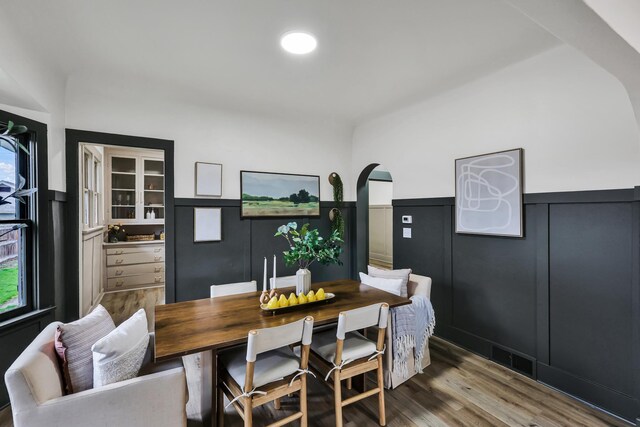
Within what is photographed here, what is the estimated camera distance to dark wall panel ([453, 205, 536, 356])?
8.32 feet

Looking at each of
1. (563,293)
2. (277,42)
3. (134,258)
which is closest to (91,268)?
(134,258)

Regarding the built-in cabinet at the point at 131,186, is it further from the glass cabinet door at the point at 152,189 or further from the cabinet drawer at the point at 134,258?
the cabinet drawer at the point at 134,258

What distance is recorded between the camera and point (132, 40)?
7.14 feet

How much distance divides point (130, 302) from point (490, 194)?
4.93m

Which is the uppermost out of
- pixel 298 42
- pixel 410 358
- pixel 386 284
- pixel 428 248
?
pixel 298 42

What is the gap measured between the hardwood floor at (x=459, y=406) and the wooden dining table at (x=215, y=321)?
565 millimetres

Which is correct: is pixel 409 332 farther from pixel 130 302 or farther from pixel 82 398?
pixel 130 302

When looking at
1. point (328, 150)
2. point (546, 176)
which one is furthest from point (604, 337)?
point (328, 150)

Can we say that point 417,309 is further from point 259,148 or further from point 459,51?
point 259,148

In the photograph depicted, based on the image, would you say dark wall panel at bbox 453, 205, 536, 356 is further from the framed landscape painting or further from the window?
the window

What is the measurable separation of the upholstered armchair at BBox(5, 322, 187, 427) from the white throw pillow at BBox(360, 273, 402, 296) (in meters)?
1.75

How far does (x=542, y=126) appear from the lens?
2428 millimetres

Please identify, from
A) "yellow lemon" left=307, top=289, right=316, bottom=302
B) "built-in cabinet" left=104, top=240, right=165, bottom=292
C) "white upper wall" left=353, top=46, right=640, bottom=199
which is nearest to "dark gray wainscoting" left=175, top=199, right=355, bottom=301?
"yellow lemon" left=307, top=289, right=316, bottom=302

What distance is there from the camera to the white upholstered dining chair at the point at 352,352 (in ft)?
5.91
